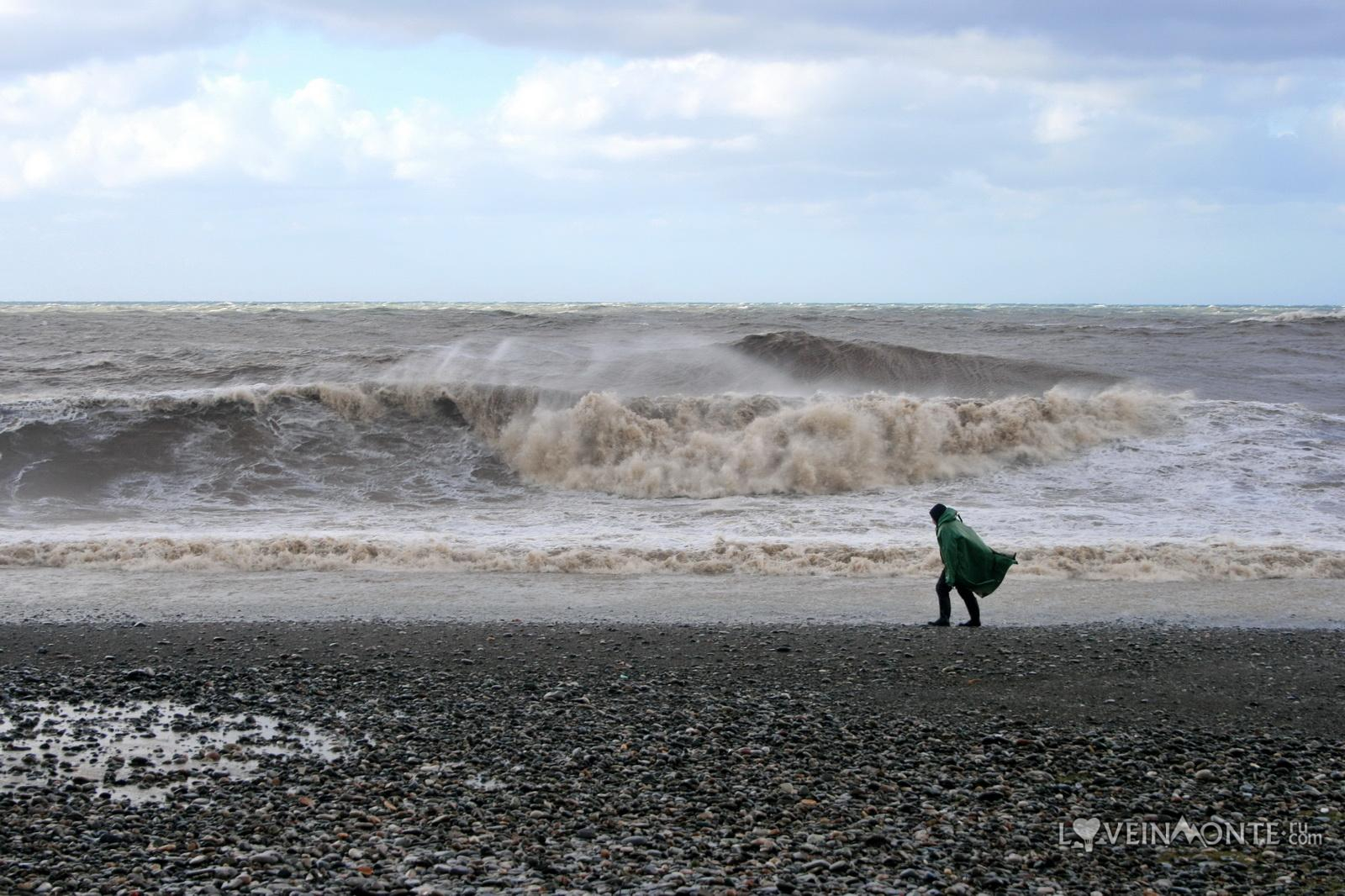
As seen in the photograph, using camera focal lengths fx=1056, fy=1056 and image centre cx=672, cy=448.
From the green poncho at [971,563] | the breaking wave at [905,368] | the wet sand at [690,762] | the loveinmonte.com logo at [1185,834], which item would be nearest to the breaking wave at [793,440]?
the breaking wave at [905,368]

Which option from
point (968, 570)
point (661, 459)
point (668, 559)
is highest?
point (661, 459)

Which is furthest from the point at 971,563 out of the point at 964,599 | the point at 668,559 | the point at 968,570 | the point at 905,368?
the point at 905,368

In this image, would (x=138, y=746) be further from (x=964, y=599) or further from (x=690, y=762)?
(x=964, y=599)

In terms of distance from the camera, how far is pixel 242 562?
1060 cm

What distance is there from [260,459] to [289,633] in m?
8.83

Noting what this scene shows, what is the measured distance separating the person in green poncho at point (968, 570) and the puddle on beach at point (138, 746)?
495 centimetres

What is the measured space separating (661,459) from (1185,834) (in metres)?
11.7

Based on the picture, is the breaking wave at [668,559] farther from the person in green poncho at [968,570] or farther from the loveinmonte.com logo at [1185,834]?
the loveinmonte.com logo at [1185,834]

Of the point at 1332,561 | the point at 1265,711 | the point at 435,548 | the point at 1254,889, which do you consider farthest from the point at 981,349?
the point at 1254,889

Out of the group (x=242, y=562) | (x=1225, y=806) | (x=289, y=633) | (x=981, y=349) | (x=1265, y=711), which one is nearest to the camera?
(x=1225, y=806)

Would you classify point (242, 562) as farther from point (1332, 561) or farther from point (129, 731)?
point (1332, 561)

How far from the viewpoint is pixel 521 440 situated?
17078mm

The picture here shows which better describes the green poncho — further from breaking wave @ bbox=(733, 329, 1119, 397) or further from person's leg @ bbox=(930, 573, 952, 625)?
breaking wave @ bbox=(733, 329, 1119, 397)

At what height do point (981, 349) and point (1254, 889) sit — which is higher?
point (981, 349)
